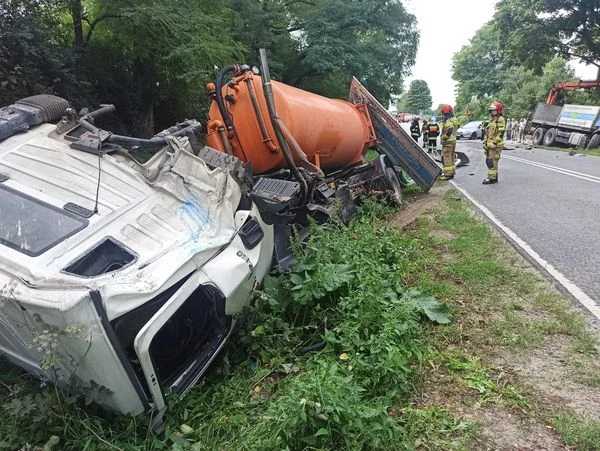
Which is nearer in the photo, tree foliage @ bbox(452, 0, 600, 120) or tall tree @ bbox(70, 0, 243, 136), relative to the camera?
tall tree @ bbox(70, 0, 243, 136)

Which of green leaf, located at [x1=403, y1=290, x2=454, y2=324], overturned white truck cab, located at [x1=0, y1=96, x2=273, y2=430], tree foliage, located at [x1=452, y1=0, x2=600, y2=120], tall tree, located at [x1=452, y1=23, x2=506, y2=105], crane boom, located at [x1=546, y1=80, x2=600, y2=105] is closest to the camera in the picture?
overturned white truck cab, located at [x1=0, y1=96, x2=273, y2=430]

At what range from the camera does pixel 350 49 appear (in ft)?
50.0

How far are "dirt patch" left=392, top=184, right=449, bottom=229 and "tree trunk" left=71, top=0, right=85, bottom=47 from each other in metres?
6.90

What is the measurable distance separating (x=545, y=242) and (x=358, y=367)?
3.35 meters

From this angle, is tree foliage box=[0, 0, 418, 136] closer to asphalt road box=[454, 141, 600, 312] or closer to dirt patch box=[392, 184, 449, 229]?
dirt patch box=[392, 184, 449, 229]

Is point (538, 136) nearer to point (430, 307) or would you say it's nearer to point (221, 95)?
point (221, 95)

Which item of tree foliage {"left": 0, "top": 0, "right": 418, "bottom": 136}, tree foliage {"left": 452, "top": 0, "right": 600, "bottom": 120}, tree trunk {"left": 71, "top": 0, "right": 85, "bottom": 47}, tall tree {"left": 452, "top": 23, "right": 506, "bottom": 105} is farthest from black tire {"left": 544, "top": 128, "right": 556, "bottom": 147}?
tall tree {"left": 452, "top": 23, "right": 506, "bottom": 105}

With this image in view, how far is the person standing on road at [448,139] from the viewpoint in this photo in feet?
32.5

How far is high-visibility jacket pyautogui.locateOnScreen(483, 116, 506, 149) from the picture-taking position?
9.26 meters

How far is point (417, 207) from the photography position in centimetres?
756

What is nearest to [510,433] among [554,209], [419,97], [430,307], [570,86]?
[430,307]

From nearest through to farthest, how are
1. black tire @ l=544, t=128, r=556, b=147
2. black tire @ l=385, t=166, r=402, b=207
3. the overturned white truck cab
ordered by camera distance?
the overturned white truck cab
black tire @ l=385, t=166, r=402, b=207
black tire @ l=544, t=128, r=556, b=147

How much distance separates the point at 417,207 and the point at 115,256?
5.66 metres

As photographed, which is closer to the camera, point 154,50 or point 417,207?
point 417,207
